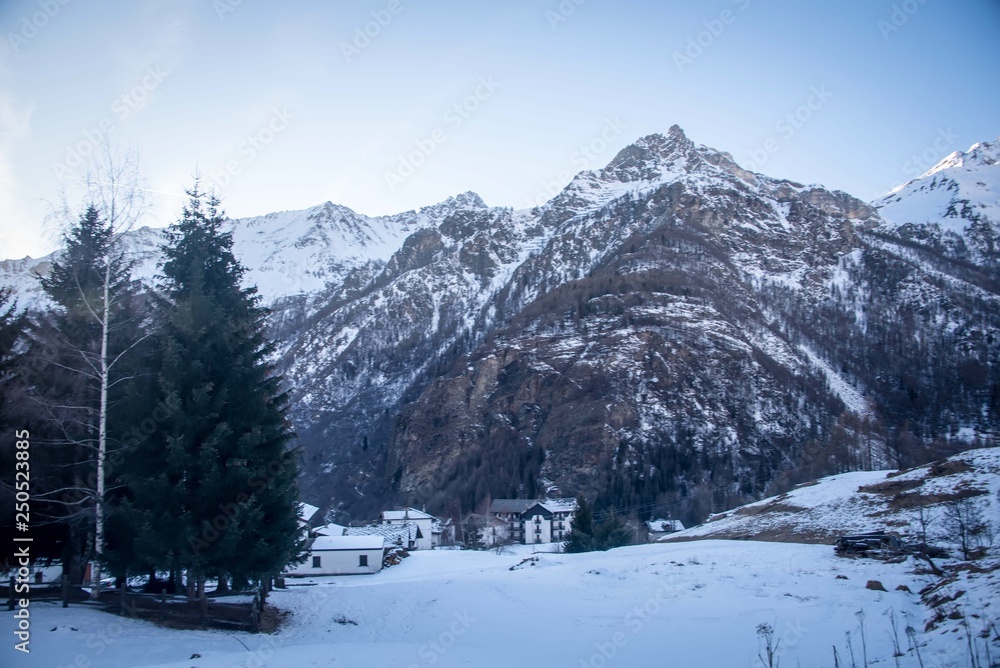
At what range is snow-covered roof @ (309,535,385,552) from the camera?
180 feet

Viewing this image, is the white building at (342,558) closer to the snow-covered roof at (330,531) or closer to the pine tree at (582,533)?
the snow-covered roof at (330,531)

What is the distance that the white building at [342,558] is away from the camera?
53.8 m

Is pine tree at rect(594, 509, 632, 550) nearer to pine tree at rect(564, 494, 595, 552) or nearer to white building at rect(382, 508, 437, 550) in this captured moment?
pine tree at rect(564, 494, 595, 552)

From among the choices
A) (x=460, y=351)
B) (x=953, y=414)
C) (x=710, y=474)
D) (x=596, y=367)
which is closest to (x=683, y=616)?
(x=710, y=474)

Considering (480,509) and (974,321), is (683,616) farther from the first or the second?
(974,321)

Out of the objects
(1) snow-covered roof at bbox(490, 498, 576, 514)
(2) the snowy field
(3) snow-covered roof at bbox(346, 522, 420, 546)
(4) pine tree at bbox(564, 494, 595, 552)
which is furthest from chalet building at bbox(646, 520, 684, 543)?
(2) the snowy field

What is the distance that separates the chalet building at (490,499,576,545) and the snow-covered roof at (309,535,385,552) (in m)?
34.6

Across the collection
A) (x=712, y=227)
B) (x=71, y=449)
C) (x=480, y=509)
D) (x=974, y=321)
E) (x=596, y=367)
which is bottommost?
(x=480, y=509)

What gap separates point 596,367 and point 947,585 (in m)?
109

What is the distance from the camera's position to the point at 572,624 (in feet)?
68.5

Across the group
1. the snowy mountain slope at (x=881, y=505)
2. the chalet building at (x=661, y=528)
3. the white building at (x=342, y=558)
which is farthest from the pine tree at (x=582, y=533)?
the chalet building at (x=661, y=528)

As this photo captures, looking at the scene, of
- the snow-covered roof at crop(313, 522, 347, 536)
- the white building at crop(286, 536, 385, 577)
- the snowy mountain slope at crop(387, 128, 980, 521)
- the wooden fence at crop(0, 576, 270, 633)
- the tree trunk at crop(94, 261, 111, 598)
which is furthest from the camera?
the snowy mountain slope at crop(387, 128, 980, 521)

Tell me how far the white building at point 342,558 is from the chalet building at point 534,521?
35646mm

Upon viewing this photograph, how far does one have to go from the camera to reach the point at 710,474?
102 m
